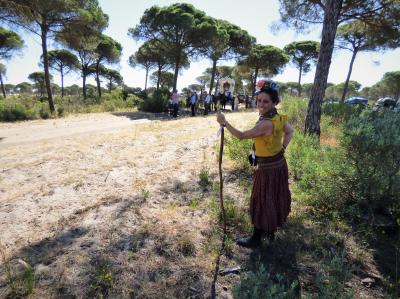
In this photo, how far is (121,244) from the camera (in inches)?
124

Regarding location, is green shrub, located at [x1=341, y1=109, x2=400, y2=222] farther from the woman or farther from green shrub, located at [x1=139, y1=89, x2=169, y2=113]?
green shrub, located at [x1=139, y1=89, x2=169, y2=113]

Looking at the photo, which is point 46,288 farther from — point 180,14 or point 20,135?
point 180,14

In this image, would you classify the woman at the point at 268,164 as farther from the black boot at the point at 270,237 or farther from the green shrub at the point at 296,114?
the green shrub at the point at 296,114

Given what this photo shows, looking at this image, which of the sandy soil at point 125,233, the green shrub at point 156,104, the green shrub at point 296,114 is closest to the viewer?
the sandy soil at point 125,233

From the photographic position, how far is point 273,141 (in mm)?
2949

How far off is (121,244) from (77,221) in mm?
795

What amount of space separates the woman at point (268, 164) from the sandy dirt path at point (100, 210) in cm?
73

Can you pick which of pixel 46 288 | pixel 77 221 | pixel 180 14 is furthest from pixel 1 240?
pixel 180 14

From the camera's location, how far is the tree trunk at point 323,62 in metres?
7.09

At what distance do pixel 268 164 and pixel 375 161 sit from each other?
1.56 m

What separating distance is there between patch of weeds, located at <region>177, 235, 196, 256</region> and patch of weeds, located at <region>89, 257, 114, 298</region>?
746 millimetres

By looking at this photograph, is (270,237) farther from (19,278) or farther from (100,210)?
(19,278)

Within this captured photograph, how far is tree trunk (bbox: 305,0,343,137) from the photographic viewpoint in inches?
279

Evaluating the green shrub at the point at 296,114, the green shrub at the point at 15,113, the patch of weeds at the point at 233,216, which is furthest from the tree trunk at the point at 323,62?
the green shrub at the point at 15,113
